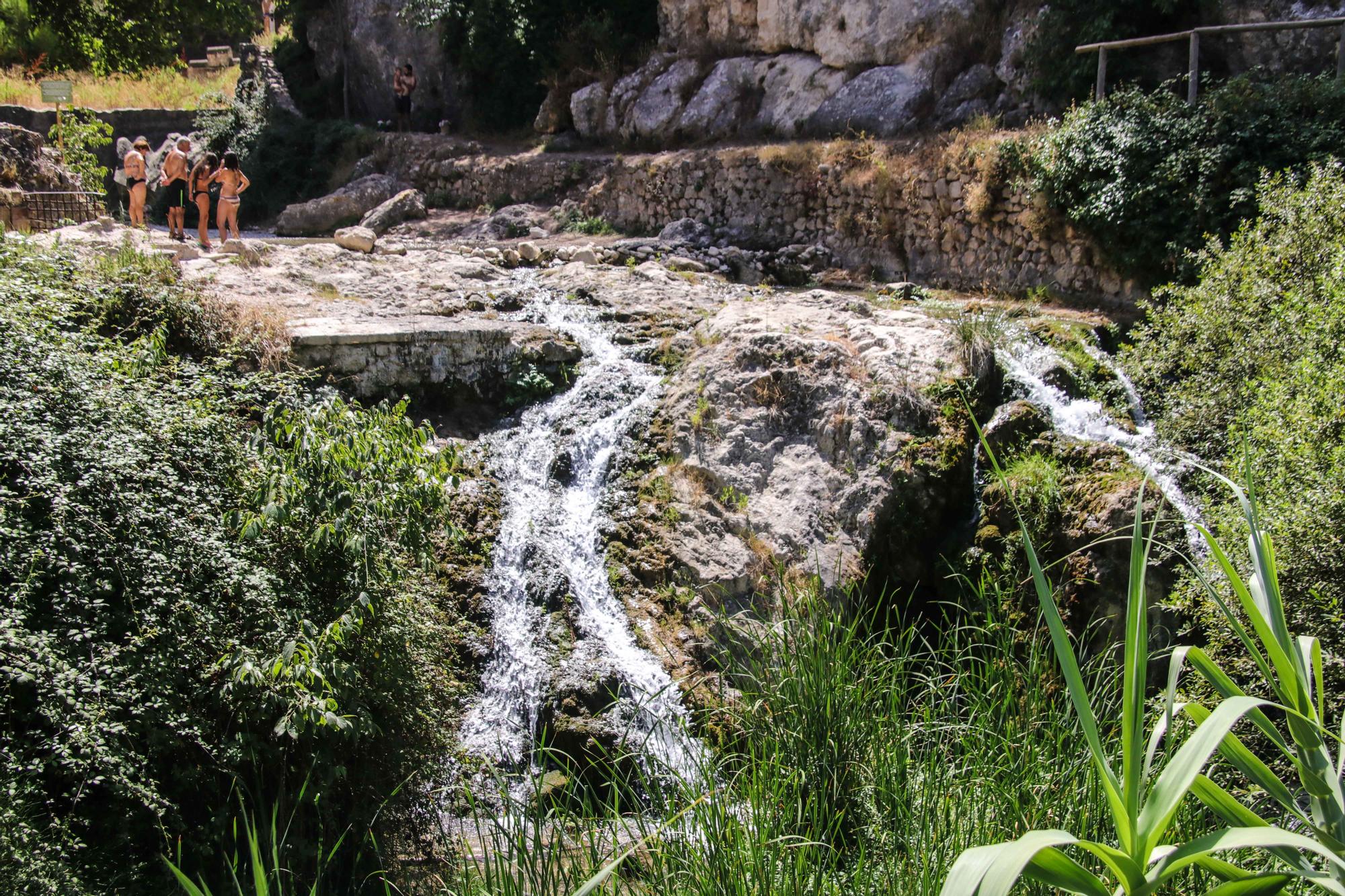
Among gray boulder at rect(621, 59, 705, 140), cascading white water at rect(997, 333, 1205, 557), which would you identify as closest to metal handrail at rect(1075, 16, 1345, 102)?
cascading white water at rect(997, 333, 1205, 557)

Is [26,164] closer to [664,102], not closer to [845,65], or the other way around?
[664,102]

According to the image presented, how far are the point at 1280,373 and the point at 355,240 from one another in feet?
34.1

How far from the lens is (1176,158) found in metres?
10.4

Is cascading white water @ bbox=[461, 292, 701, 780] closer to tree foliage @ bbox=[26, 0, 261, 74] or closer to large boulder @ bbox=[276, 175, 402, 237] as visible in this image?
large boulder @ bbox=[276, 175, 402, 237]

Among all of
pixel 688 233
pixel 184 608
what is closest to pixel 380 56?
pixel 688 233

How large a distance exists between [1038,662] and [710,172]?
13.5m

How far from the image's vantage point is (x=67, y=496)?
16.7ft

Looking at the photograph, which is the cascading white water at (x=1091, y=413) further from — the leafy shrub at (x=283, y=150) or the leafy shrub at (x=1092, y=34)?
the leafy shrub at (x=283, y=150)

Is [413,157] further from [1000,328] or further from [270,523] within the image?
[270,523]

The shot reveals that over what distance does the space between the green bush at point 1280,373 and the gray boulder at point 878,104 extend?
7.12 metres

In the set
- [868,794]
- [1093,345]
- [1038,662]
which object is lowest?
[868,794]

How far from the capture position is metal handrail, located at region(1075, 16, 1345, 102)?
10.4 m

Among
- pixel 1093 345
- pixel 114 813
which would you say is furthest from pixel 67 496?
pixel 1093 345

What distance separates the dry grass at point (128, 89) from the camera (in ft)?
72.6
